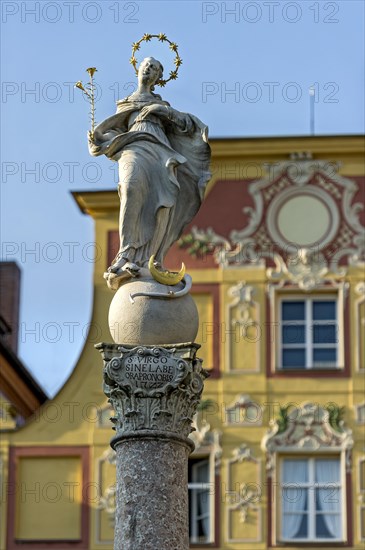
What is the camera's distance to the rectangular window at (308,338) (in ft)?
120

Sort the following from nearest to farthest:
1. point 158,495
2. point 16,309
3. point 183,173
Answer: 1. point 158,495
2. point 183,173
3. point 16,309

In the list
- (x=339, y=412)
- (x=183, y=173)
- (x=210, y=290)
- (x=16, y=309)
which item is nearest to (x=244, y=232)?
(x=210, y=290)

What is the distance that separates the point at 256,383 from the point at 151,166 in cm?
2002

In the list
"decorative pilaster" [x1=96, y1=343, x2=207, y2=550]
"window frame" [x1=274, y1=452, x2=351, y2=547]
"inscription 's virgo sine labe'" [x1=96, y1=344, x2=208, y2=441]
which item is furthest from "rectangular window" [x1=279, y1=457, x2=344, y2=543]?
"inscription 's virgo sine labe'" [x1=96, y1=344, x2=208, y2=441]

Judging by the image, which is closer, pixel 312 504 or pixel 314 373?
pixel 312 504

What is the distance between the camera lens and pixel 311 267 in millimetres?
37031

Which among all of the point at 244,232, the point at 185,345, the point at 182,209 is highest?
the point at 244,232

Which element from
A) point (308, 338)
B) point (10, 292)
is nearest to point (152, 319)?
point (308, 338)

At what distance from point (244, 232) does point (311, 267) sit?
1.39m

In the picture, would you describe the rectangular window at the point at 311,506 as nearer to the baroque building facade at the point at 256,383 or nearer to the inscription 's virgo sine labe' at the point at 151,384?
the baroque building facade at the point at 256,383

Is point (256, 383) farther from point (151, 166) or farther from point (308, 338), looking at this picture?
point (151, 166)

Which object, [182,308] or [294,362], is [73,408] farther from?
[182,308]

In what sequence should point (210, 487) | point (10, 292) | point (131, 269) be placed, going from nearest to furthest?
point (131, 269), point (210, 487), point (10, 292)

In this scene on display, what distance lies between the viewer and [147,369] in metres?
15.9
